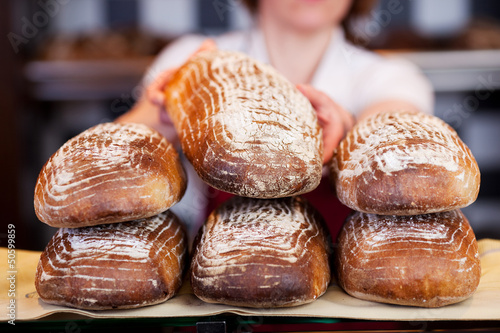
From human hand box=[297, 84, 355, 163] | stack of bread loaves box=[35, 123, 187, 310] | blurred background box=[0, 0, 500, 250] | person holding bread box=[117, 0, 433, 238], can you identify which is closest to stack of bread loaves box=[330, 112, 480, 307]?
human hand box=[297, 84, 355, 163]

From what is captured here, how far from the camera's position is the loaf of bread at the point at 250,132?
0.76 m

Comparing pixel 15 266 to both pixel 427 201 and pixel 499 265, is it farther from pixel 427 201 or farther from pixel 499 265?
pixel 499 265

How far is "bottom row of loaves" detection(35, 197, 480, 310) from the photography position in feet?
2.44

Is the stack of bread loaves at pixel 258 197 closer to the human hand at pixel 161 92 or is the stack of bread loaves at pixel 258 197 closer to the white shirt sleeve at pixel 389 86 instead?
Answer: the human hand at pixel 161 92

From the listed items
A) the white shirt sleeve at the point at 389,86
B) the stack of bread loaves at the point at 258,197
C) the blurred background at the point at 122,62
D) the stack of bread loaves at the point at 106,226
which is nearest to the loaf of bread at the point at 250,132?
the stack of bread loaves at the point at 258,197

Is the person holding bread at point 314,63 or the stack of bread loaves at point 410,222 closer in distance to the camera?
the stack of bread loaves at point 410,222

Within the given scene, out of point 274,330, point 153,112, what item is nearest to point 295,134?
point 274,330

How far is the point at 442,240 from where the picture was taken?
0.78 meters

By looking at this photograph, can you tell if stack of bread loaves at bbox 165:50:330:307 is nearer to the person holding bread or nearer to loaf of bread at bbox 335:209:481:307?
loaf of bread at bbox 335:209:481:307

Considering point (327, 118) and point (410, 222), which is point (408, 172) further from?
point (327, 118)

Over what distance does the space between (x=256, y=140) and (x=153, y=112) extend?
0.77 metres

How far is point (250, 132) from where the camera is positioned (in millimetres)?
790

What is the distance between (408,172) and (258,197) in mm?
238

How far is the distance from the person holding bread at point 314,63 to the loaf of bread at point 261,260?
546 mm
